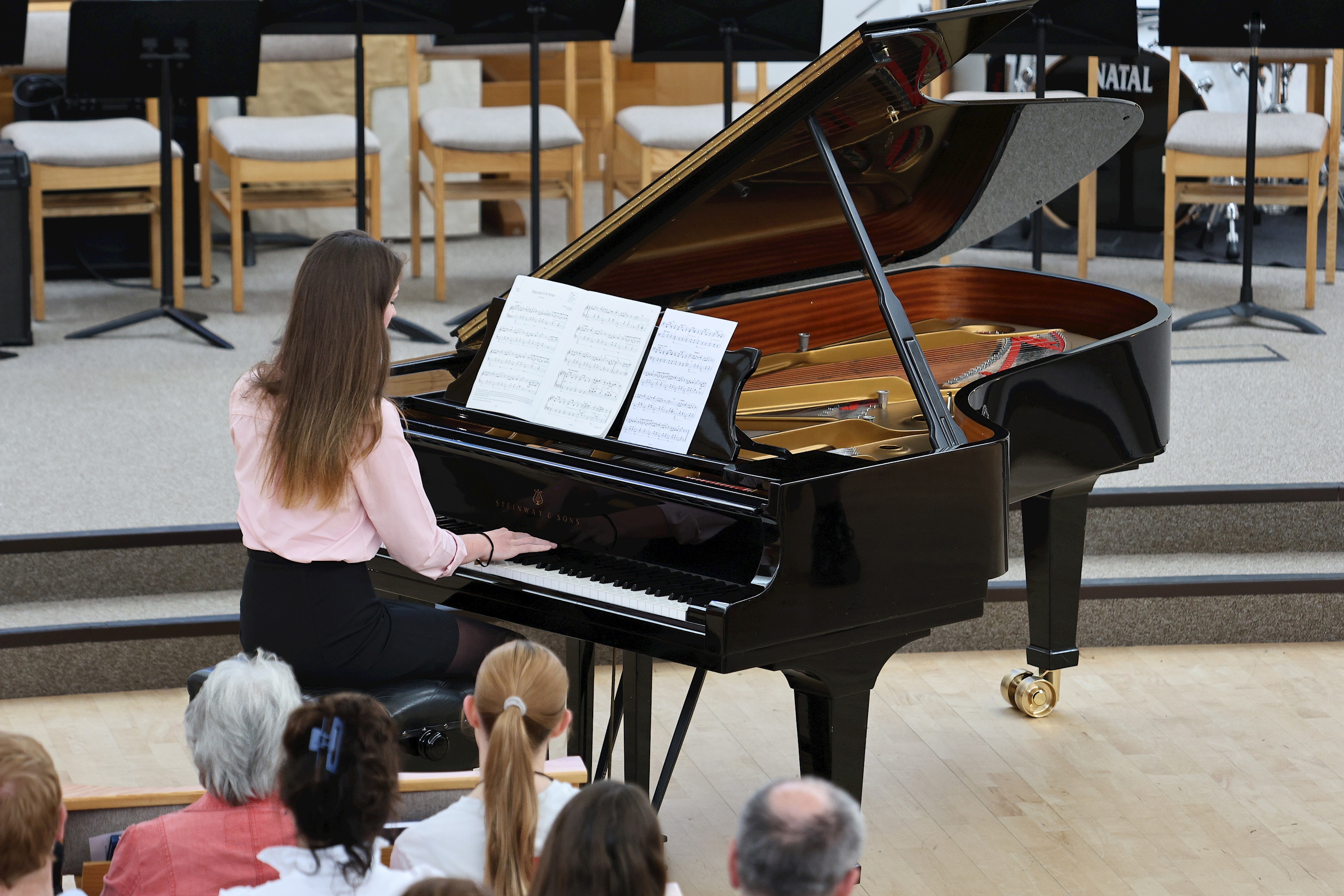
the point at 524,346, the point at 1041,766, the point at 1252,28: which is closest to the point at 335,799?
the point at 524,346

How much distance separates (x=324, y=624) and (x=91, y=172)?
4.00 m

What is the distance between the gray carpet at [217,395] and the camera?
4512mm

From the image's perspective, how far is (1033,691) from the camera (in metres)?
3.81

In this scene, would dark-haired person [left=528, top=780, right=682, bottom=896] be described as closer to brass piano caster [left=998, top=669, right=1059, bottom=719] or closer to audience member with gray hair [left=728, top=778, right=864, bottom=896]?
audience member with gray hair [left=728, top=778, right=864, bottom=896]

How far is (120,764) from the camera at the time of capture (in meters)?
3.62

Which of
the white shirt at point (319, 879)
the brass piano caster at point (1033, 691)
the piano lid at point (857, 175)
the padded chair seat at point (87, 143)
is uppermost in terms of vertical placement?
the padded chair seat at point (87, 143)

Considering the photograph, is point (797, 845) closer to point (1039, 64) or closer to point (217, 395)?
point (217, 395)

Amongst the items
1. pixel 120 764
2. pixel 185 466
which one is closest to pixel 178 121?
pixel 185 466

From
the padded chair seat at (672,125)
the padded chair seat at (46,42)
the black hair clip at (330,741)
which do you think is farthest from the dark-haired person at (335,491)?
the padded chair seat at (46,42)

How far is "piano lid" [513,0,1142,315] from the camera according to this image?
2820 mm

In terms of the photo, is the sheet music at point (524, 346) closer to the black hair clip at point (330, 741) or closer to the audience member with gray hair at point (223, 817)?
the audience member with gray hair at point (223, 817)

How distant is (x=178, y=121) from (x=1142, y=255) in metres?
4.37

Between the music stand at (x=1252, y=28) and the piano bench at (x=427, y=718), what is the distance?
4.25 m

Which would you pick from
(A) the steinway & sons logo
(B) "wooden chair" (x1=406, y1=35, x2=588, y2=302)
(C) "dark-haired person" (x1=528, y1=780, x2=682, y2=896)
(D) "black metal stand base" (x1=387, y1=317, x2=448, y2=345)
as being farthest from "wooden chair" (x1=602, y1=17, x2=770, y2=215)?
(C) "dark-haired person" (x1=528, y1=780, x2=682, y2=896)
